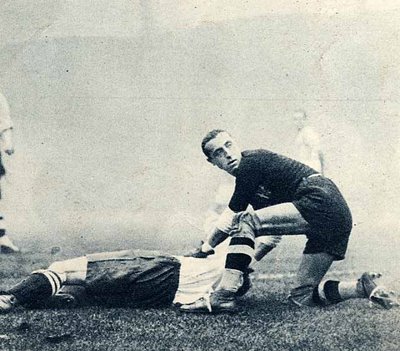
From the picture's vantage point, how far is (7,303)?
4.49 m

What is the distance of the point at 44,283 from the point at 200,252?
105 centimetres

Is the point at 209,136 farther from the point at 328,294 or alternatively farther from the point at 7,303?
the point at 7,303

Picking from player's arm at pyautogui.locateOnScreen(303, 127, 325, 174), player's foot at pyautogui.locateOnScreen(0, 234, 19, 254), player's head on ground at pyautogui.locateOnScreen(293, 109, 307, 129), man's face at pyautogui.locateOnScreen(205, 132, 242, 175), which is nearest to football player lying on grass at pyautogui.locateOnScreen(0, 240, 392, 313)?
player's foot at pyautogui.locateOnScreen(0, 234, 19, 254)

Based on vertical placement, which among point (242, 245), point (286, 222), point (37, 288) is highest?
point (286, 222)

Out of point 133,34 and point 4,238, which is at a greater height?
point 133,34

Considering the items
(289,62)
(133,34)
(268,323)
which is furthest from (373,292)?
(133,34)

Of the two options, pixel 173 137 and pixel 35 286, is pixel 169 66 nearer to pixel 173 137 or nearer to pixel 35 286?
pixel 173 137

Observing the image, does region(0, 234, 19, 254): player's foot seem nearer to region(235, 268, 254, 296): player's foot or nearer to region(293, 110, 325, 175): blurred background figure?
region(235, 268, 254, 296): player's foot

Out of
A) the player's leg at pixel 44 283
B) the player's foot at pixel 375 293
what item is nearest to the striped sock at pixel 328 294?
the player's foot at pixel 375 293

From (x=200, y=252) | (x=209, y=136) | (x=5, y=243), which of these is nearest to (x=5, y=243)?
(x=5, y=243)

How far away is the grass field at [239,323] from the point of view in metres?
4.34

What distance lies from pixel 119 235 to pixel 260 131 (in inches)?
46.7

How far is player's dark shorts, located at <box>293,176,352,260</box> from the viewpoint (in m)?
4.51

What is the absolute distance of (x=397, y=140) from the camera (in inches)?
182
